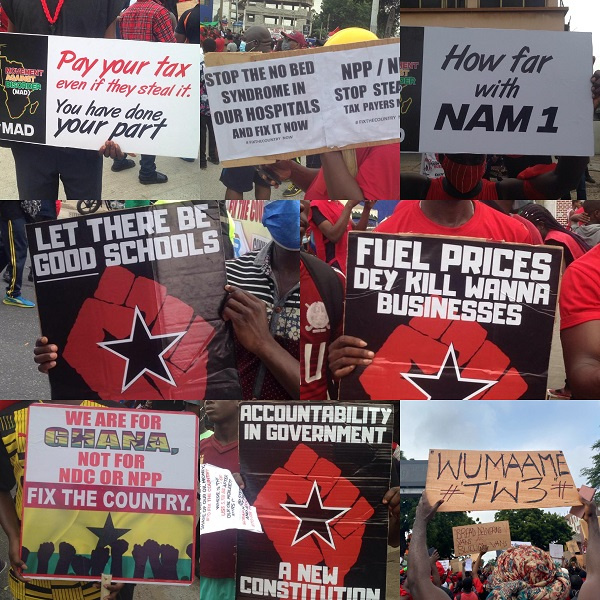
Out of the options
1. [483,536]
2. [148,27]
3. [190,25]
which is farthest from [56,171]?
[483,536]

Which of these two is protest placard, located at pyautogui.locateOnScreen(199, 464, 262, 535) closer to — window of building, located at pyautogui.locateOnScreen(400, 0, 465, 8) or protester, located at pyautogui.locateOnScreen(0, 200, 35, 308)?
protester, located at pyautogui.locateOnScreen(0, 200, 35, 308)

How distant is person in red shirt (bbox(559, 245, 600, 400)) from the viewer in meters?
3.41

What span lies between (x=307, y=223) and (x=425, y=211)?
1.52 feet

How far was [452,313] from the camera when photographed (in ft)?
11.3

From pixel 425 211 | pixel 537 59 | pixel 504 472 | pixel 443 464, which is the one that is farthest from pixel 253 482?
pixel 537 59

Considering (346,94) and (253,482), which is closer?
(346,94)

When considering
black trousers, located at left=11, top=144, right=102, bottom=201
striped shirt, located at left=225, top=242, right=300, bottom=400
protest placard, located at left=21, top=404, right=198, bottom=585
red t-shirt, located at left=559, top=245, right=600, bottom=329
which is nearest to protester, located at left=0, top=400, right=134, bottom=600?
protest placard, located at left=21, top=404, right=198, bottom=585

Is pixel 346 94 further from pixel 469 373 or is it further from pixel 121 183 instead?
pixel 469 373

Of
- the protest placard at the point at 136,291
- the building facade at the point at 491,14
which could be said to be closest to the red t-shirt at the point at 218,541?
the protest placard at the point at 136,291

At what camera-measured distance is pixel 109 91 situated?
3465 millimetres

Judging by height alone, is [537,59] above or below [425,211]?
above

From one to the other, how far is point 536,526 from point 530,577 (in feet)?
0.66

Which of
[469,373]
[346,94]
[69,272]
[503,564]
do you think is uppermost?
[346,94]

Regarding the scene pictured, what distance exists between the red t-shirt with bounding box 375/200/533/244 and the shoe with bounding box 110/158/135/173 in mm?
1019
